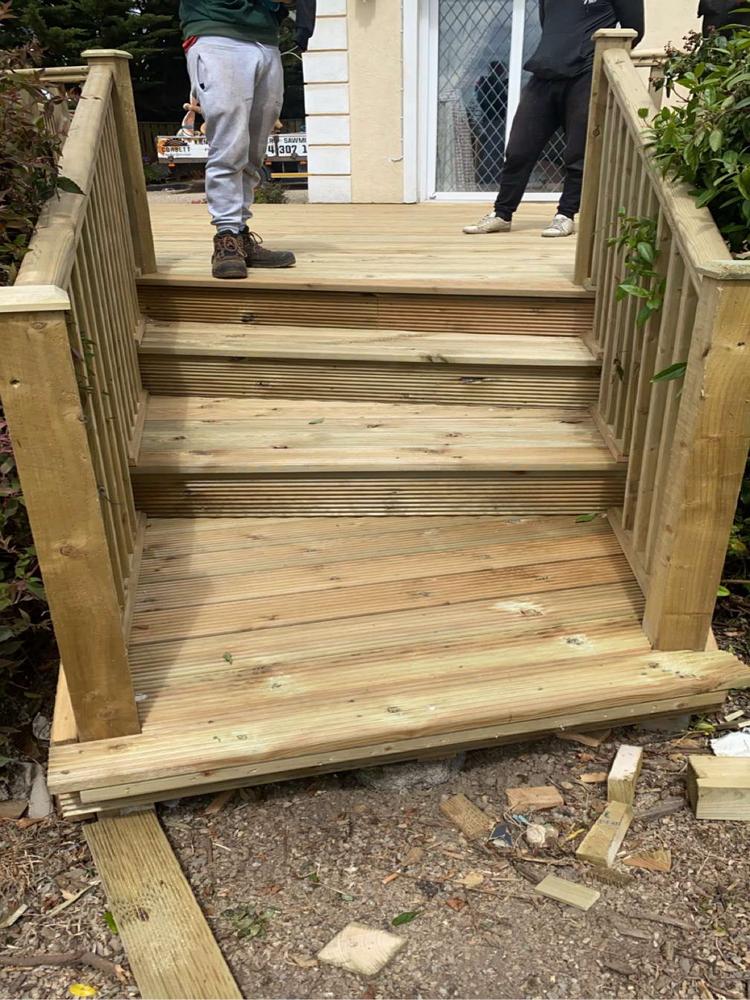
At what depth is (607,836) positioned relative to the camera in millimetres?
1741

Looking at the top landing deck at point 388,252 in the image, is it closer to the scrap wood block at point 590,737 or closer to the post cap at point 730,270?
the post cap at point 730,270

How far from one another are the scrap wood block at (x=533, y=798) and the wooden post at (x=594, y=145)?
1.89m

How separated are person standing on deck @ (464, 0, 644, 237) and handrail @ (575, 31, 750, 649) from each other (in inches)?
47.2

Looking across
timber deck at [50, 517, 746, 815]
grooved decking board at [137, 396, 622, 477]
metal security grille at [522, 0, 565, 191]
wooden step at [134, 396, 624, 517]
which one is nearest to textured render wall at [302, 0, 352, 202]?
metal security grille at [522, 0, 565, 191]

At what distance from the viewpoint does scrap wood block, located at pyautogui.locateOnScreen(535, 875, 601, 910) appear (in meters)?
1.62

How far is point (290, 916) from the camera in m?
1.61

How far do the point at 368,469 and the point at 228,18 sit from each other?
166 cm

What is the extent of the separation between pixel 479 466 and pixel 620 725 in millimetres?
877

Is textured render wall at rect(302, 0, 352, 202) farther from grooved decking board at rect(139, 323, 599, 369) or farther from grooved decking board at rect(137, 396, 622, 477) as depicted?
grooved decking board at rect(137, 396, 622, 477)

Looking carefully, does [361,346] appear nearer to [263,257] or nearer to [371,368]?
[371,368]

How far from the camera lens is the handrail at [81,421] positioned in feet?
4.75

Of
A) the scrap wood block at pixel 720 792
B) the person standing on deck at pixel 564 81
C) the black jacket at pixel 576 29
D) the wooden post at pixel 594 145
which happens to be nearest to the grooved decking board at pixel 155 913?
the scrap wood block at pixel 720 792

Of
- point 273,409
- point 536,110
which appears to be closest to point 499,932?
point 273,409

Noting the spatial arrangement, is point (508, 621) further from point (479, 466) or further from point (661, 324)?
point (661, 324)
